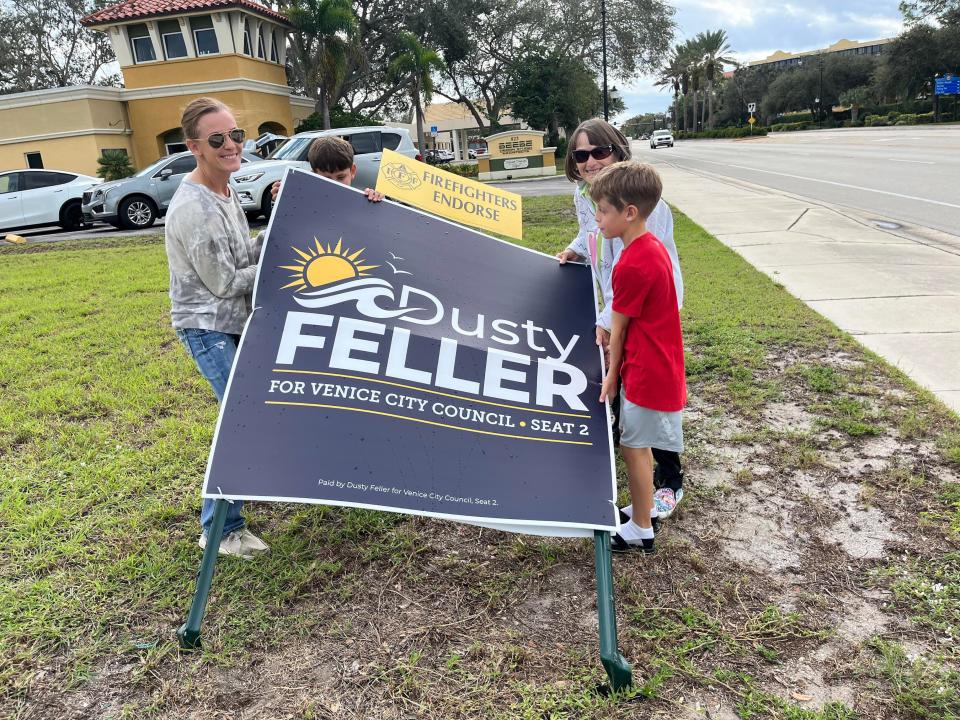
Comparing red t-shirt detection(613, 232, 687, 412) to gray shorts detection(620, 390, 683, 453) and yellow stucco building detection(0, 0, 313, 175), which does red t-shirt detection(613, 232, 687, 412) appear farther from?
yellow stucco building detection(0, 0, 313, 175)

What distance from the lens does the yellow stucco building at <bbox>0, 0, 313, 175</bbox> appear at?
79.4ft

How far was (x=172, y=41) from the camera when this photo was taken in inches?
997

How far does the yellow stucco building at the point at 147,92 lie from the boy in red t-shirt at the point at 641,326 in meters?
24.9

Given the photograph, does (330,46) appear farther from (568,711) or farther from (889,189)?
(568,711)

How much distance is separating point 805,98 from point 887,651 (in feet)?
305

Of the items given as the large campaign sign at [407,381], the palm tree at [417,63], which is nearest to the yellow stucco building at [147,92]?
the palm tree at [417,63]

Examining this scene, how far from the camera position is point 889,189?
1438 cm

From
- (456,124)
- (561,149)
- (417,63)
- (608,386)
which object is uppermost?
(417,63)

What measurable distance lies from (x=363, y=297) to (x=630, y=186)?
1.15 meters

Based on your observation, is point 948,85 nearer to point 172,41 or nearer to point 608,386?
point 172,41

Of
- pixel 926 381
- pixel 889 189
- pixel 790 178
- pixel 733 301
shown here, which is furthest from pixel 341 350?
pixel 790 178

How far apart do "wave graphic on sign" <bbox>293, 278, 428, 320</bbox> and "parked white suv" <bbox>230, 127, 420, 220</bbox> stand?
944cm

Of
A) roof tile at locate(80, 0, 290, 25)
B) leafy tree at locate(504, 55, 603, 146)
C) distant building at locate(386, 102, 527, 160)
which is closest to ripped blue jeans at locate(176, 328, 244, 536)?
roof tile at locate(80, 0, 290, 25)

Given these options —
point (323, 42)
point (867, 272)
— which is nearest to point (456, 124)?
point (323, 42)
